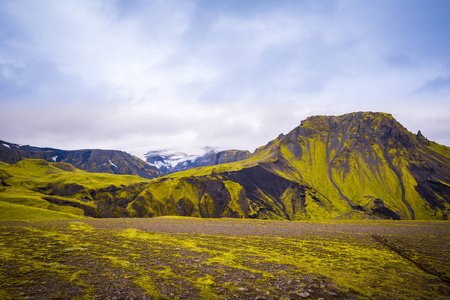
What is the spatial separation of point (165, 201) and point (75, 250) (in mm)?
105266

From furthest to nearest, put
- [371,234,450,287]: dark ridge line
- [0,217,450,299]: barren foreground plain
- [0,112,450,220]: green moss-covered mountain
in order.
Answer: [0,112,450,220]: green moss-covered mountain → [371,234,450,287]: dark ridge line → [0,217,450,299]: barren foreground plain

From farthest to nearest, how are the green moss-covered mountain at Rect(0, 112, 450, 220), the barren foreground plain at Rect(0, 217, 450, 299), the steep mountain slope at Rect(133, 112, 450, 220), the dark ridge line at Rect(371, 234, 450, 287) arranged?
the steep mountain slope at Rect(133, 112, 450, 220) < the green moss-covered mountain at Rect(0, 112, 450, 220) < the dark ridge line at Rect(371, 234, 450, 287) < the barren foreground plain at Rect(0, 217, 450, 299)

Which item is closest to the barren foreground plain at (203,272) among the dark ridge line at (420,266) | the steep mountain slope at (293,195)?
the dark ridge line at (420,266)

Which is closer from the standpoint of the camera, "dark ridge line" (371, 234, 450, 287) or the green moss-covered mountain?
"dark ridge line" (371, 234, 450, 287)

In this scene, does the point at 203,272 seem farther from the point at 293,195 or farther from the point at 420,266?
the point at 293,195

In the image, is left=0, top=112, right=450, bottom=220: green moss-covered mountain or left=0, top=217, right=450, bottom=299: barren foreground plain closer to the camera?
left=0, top=217, right=450, bottom=299: barren foreground plain

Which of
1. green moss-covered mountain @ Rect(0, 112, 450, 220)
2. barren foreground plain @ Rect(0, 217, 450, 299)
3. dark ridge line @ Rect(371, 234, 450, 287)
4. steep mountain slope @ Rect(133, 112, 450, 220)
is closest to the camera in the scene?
barren foreground plain @ Rect(0, 217, 450, 299)

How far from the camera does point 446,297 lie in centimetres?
1231

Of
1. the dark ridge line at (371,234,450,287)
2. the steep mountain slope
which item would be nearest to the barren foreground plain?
the dark ridge line at (371,234,450,287)

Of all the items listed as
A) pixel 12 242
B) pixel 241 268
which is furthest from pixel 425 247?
pixel 12 242

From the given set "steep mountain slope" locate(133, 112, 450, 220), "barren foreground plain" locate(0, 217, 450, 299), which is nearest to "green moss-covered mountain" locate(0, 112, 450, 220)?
"steep mountain slope" locate(133, 112, 450, 220)

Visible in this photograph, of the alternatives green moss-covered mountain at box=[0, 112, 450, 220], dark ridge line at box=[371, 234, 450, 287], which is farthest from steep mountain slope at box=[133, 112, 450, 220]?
dark ridge line at box=[371, 234, 450, 287]

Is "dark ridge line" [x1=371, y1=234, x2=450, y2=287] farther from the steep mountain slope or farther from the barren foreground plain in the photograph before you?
the steep mountain slope

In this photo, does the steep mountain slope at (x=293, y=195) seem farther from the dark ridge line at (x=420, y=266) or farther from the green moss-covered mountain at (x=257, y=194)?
the dark ridge line at (x=420, y=266)
